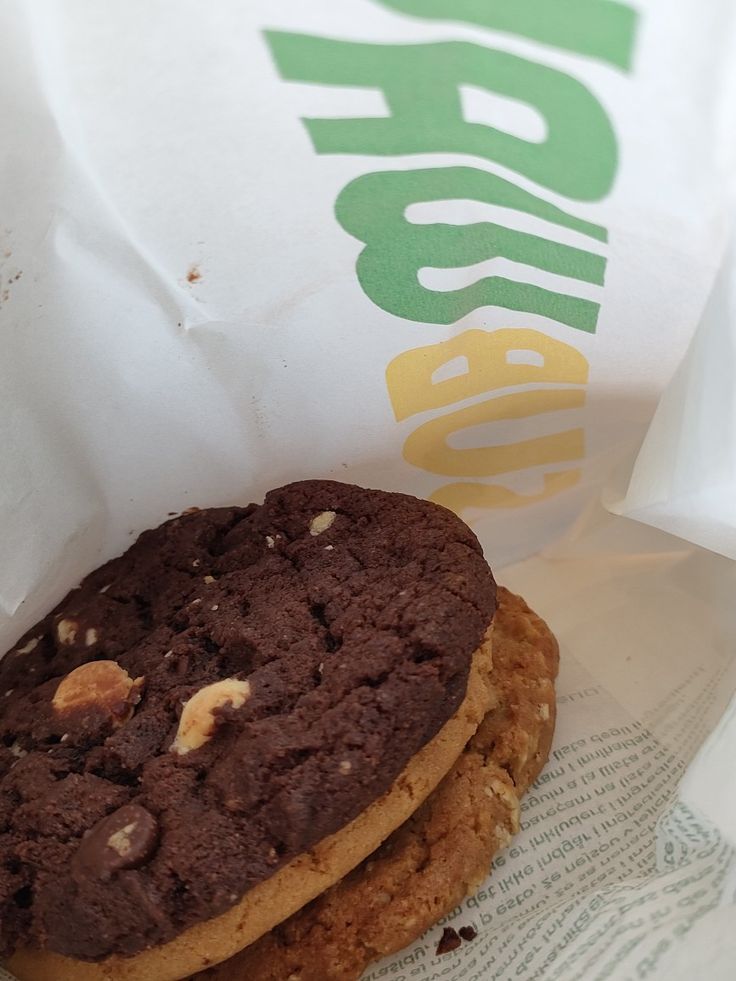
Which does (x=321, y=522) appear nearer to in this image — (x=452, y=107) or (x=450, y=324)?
(x=450, y=324)

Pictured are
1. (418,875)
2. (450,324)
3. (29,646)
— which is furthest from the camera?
(29,646)

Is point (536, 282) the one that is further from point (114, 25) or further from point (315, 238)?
point (114, 25)

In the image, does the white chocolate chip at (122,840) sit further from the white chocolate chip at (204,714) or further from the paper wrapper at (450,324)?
the paper wrapper at (450,324)

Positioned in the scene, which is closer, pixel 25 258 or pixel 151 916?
pixel 151 916

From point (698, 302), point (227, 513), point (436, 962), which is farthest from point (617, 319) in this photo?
point (436, 962)

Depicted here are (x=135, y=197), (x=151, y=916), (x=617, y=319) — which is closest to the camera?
(x=151, y=916)

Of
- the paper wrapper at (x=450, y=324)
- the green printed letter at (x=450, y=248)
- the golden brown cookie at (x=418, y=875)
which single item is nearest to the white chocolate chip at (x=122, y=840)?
the golden brown cookie at (x=418, y=875)

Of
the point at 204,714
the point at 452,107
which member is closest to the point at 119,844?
the point at 204,714
